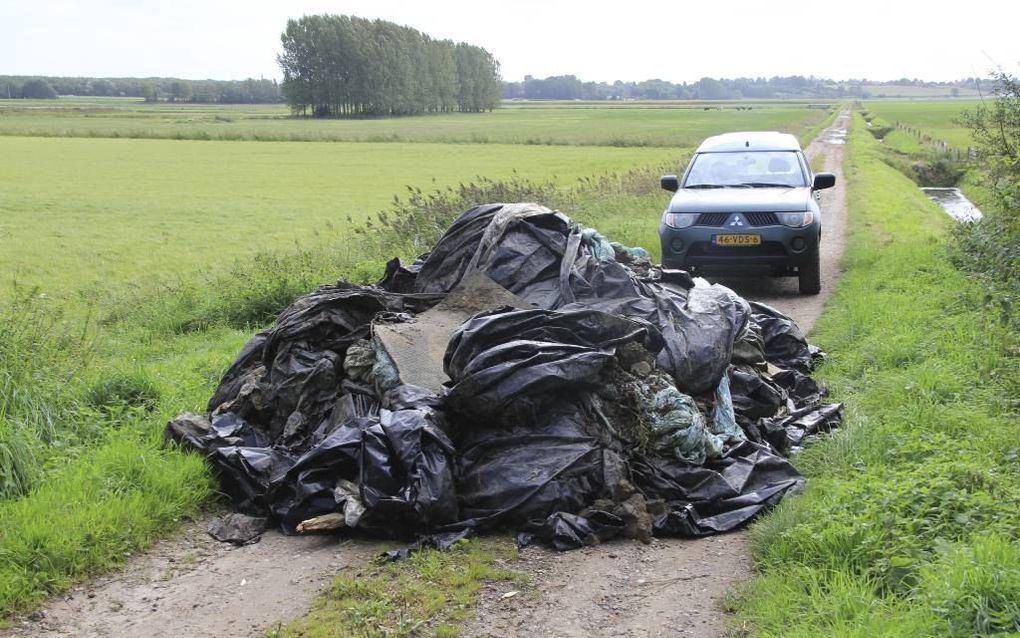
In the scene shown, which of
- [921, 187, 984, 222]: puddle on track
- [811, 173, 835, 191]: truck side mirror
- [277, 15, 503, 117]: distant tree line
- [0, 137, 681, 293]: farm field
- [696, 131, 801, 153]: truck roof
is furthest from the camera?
[277, 15, 503, 117]: distant tree line

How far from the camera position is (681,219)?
1075 centimetres

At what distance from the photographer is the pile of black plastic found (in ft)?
15.5

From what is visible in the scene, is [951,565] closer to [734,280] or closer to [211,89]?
[734,280]

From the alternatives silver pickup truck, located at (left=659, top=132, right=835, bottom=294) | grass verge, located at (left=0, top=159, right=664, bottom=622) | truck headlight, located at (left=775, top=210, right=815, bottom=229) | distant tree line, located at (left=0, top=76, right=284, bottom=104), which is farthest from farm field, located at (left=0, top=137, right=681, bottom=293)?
distant tree line, located at (left=0, top=76, right=284, bottom=104)

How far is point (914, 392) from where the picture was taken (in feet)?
19.8

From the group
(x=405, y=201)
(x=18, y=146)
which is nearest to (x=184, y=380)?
(x=405, y=201)

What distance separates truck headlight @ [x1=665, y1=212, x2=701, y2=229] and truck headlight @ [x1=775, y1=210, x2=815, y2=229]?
0.97 metres

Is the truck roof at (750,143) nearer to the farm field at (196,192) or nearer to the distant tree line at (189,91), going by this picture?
the farm field at (196,192)

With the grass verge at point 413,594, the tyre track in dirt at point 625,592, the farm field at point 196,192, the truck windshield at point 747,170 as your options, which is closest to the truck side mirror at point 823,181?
the truck windshield at point 747,170

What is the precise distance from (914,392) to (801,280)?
15.9 feet

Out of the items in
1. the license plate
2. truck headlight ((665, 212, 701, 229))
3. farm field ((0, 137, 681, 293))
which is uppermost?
truck headlight ((665, 212, 701, 229))

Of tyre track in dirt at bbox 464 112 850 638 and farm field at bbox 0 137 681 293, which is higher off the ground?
tyre track in dirt at bbox 464 112 850 638

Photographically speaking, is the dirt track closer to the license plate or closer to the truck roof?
the license plate

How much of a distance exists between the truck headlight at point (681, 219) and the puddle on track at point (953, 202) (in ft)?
50.1
